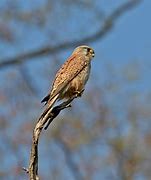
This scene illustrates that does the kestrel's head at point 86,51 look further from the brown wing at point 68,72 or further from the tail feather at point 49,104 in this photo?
the tail feather at point 49,104

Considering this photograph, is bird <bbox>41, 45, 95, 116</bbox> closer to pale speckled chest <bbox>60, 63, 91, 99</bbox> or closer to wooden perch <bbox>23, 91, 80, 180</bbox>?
pale speckled chest <bbox>60, 63, 91, 99</bbox>

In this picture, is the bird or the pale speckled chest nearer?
the bird

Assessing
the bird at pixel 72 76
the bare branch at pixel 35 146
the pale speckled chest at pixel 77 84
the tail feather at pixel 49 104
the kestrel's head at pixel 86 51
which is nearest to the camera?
the bare branch at pixel 35 146

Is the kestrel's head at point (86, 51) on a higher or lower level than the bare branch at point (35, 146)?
higher

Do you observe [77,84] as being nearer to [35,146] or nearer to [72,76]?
[72,76]

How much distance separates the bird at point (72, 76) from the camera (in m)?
4.57

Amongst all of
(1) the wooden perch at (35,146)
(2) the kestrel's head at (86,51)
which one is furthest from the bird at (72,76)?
(1) the wooden perch at (35,146)

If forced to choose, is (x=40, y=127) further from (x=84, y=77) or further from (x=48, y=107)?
(x=84, y=77)

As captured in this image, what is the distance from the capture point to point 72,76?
4.91 m

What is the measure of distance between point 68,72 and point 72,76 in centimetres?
14

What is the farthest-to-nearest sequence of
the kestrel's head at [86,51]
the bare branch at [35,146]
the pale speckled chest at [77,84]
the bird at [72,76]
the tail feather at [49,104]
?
1. the kestrel's head at [86,51]
2. the pale speckled chest at [77,84]
3. the bird at [72,76]
4. the tail feather at [49,104]
5. the bare branch at [35,146]

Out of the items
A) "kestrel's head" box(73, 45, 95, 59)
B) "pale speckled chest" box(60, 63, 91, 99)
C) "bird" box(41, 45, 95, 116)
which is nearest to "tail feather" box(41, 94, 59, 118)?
"bird" box(41, 45, 95, 116)

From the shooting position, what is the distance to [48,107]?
13.3ft

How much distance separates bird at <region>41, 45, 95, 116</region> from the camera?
4.57 meters
